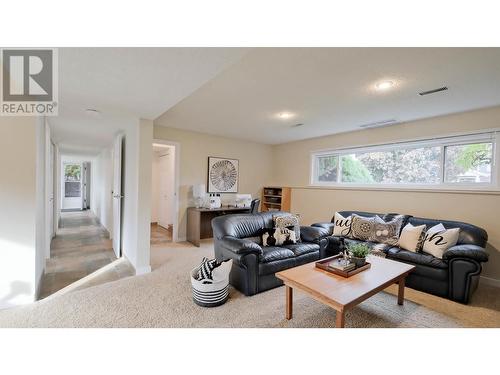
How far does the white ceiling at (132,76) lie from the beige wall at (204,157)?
5.57 feet

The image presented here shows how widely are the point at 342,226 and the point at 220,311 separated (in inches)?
94.9

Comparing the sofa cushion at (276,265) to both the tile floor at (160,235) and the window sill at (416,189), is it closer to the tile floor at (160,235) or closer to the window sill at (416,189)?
the window sill at (416,189)

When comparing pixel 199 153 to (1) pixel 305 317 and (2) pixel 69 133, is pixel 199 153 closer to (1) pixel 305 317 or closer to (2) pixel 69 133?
(2) pixel 69 133

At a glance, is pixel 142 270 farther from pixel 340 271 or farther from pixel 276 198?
pixel 276 198

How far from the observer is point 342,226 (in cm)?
368

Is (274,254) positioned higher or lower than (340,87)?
lower

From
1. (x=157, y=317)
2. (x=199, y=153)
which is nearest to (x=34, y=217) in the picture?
(x=157, y=317)

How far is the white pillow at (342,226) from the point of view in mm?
3604

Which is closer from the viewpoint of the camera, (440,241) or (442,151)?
(440,241)

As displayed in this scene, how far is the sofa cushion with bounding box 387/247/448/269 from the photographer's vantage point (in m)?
2.57

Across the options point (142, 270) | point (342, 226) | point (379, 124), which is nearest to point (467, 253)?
point (342, 226)

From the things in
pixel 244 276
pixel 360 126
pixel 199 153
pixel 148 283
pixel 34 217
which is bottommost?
pixel 148 283
